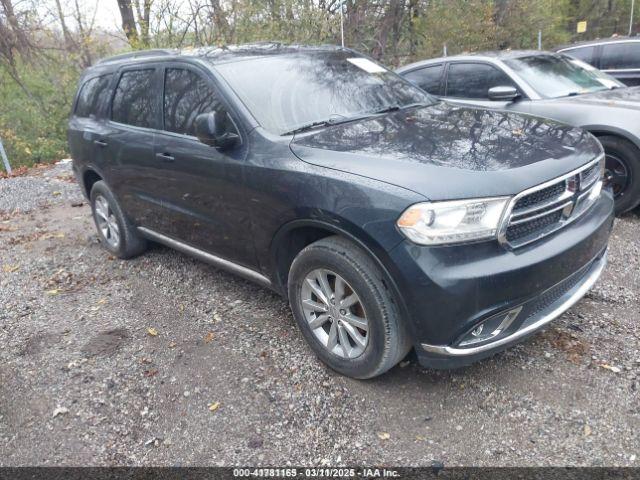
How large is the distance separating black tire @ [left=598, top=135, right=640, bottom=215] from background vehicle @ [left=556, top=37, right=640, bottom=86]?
12.7 ft

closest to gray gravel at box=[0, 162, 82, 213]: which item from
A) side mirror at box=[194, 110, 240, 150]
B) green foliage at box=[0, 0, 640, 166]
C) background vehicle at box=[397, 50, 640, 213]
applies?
green foliage at box=[0, 0, 640, 166]

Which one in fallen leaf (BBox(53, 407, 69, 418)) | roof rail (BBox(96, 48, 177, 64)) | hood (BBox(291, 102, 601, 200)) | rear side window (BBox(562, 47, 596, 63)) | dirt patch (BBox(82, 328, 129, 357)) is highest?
roof rail (BBox(96, 48, 177, 64))

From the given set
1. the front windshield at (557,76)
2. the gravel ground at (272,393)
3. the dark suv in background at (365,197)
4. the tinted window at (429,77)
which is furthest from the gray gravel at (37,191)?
the front windshield at (557,76)

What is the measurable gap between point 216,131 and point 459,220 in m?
1.56

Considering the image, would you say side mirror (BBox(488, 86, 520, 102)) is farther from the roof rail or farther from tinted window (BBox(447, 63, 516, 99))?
the roof rail

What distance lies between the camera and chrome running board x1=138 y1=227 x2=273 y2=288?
135 inches

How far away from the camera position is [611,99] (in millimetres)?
5152

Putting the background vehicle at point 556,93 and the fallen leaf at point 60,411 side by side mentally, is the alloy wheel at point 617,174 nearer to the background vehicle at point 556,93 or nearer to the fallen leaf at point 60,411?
the background vehicle at point 556,93

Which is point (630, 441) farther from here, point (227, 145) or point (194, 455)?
point (227, 145)

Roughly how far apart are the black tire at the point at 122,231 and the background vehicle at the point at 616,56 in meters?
7.08

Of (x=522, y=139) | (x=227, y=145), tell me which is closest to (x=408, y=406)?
(x=522, y=139)

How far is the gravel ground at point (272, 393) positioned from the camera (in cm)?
250

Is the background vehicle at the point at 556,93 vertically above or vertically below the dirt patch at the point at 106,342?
above

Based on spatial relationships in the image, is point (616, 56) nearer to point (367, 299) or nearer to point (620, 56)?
point (620, 56)
